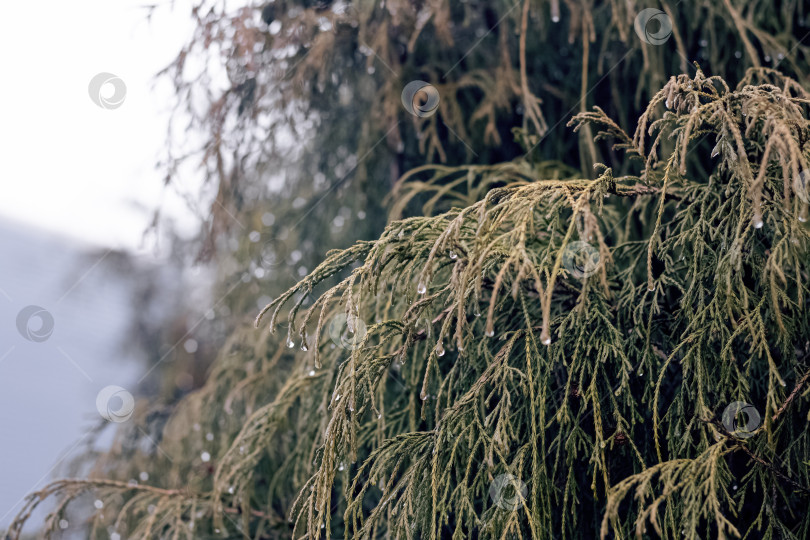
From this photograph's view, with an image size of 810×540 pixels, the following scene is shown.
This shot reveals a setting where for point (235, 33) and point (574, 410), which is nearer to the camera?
point (574, 410)

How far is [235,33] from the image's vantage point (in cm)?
251

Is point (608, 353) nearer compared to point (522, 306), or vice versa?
point (608, 353)

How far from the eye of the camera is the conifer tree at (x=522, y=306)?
1.29 metres

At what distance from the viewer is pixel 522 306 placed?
148 centimetres

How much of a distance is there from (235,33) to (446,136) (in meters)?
0.99

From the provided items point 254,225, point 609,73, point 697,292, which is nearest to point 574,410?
point 697,292

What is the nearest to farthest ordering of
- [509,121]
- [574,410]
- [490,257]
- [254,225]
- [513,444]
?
[490,257] < [513,444] < [574,410] < [509,121] < [254,225]

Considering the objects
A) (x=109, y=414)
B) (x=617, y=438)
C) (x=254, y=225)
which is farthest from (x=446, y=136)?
(x=109, y=414)

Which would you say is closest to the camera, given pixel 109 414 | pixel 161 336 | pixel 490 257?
pixel 490 257

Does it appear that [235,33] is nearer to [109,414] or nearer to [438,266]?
[438,266]

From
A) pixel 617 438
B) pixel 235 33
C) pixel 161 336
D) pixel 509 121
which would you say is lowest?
pixel 617 438

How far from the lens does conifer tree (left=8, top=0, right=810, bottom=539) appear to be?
1293 mm

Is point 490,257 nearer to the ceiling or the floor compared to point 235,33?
nearer to the floor

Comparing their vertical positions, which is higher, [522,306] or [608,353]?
[522,306]
